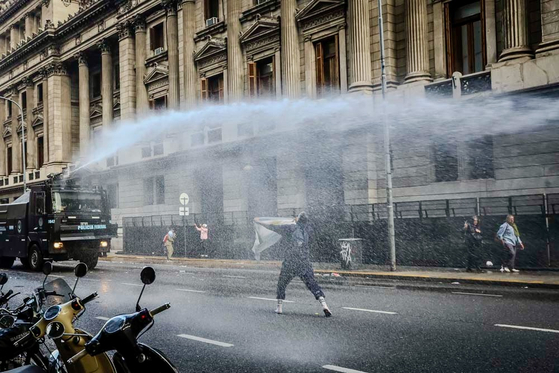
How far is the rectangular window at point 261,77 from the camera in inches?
1196

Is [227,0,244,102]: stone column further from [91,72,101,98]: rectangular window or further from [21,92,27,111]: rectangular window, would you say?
[21,92,27,111]: rectangular window

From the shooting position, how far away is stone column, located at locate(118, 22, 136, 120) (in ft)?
134

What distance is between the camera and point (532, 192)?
62.2ft

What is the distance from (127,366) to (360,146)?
20.5 m

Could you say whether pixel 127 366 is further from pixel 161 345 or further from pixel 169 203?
pixel 169 203

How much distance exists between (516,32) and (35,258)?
730 inches

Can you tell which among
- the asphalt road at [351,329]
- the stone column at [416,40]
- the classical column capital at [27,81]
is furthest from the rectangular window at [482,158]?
the classical column capital at [27,81]

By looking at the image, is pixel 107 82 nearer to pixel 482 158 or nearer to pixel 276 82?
pixel 276 82

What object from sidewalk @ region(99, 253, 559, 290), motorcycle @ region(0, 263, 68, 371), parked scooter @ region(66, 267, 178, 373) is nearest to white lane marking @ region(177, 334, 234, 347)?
motorcycle @ region(0, 263, 68, 371)

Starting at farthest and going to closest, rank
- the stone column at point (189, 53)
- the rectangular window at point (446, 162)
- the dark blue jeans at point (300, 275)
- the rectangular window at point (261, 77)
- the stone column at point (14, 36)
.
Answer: the stone column at point (14, 36), the stone column at point (189, 53), the rectangular window at point (261, 77), the rectangular window at point (446, 162), the dark blue jeans at point (300, 275)

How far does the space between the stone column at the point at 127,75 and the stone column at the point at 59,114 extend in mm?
10195

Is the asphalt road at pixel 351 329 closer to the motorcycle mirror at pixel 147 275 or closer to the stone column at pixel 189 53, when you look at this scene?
the motorcycle mirror at pixel 147 275

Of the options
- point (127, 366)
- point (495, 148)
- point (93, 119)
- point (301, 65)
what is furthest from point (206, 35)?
point (127, 366)

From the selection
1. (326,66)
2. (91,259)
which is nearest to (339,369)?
(91,259)
